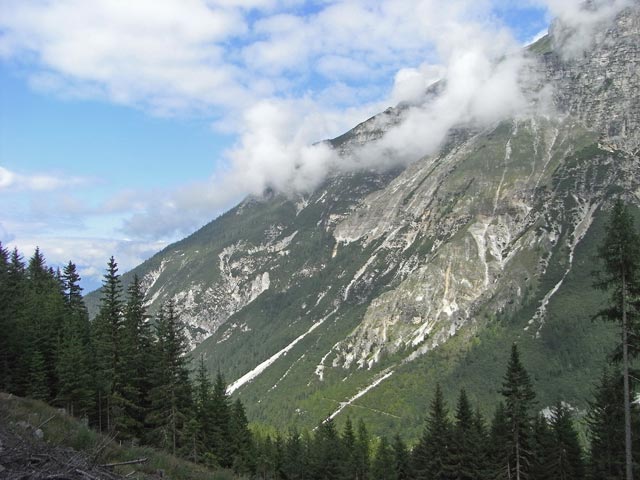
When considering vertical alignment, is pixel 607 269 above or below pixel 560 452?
above

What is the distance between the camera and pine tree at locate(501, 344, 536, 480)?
41844mm

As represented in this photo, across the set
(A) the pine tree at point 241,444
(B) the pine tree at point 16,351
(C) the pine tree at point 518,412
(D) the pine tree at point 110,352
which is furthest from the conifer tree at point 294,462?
(B) the pine tree at point 16,351

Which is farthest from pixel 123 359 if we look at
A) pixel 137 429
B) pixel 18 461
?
pixel 18 461

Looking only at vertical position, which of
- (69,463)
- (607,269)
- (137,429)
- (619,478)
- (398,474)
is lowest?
(398,474)

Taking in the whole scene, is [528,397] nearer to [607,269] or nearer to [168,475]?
[607,269]

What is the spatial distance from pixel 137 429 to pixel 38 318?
16.6 m

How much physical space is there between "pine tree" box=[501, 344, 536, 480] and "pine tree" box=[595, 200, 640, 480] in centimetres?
1395

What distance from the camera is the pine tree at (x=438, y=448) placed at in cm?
5497

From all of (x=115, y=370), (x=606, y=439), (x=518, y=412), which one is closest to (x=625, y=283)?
(x=518, y=412)

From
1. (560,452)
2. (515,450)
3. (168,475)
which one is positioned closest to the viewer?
(168,475)

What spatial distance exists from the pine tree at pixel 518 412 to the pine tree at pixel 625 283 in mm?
13950

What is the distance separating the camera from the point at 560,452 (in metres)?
48.8

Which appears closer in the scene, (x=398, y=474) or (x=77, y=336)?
(x=77, y=336)

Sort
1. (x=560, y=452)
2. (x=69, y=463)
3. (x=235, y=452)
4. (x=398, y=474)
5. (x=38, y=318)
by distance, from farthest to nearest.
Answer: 1. (x=398, y=474)
2. (x=235, y=452)
3. (x=38, y=318)
4. (x=560, y=452)
5. (x=69, y=463)
